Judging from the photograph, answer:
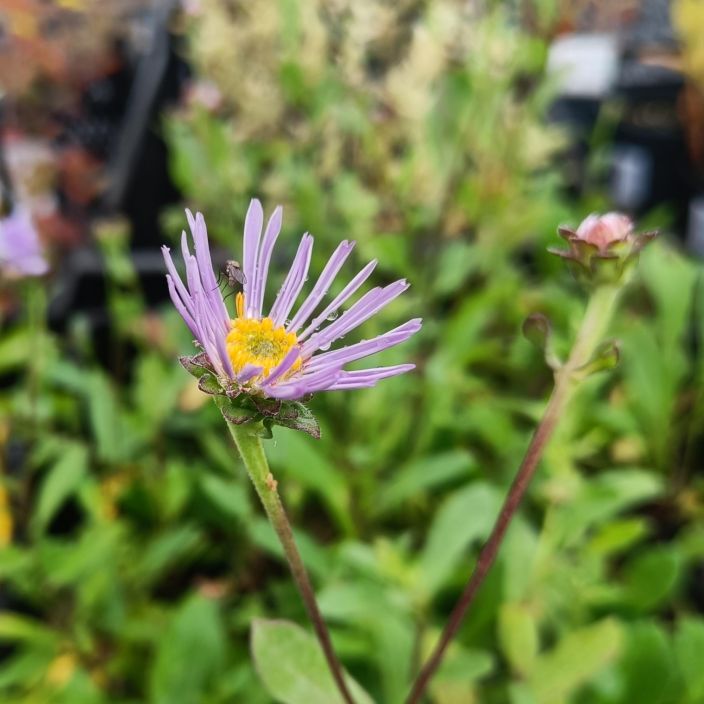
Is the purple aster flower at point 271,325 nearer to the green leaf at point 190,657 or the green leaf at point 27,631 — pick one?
the green leaf at point 190,657

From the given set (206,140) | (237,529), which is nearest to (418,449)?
(237,529)

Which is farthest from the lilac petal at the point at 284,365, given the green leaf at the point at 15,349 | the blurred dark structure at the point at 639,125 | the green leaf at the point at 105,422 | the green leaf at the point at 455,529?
the blurred dark structure at the point at 639,125

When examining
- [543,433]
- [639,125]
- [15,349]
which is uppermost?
[639,125]

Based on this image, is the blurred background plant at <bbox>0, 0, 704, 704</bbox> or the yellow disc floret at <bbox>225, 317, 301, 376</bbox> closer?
the yellow disc floret at <bbox>225, 317, 301, 376</bbox>

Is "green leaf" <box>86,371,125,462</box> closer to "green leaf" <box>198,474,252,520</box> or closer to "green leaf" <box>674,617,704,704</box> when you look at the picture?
"green leaf" <box>198,474,252,520</box>

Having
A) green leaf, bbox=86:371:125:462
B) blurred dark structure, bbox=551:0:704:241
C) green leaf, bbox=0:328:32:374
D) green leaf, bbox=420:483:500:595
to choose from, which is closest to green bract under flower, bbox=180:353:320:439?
green leaf, bbox=420:483:500:595

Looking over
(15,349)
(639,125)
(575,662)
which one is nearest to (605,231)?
(575,662)

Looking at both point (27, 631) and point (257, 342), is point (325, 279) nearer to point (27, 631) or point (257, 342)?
point (257, 342)
